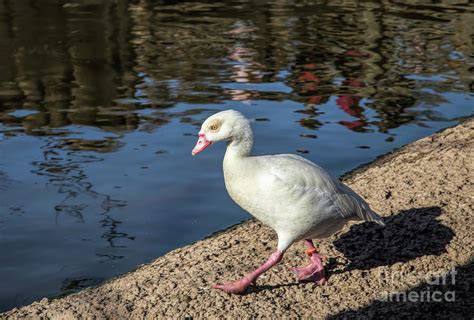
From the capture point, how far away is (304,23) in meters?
12.7

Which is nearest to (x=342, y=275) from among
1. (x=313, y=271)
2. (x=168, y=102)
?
(x=313, y=271)

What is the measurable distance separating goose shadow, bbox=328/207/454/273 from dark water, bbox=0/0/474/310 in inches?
52.4

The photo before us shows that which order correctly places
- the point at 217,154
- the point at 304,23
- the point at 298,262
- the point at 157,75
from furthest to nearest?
the point at 304,23
the point at 157,75
the point at 217,154
the point at 298,262

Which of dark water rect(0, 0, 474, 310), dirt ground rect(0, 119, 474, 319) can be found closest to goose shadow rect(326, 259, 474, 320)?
dirt ground rect(0, 119, 474, 319)

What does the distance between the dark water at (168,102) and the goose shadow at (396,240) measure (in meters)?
1.33

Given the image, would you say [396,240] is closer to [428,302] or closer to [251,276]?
[428,302]

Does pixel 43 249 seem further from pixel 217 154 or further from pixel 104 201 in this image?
pixel 217 154

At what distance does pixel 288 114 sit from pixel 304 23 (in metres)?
4.64

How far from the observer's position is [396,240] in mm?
5023

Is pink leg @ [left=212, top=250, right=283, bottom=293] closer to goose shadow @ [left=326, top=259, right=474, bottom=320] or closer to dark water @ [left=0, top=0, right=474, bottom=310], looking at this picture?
goose shadow @ [left=326, top=259, right=474, bottom=320]

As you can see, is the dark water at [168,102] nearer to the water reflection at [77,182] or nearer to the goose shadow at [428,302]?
the water reflection at [77,182]

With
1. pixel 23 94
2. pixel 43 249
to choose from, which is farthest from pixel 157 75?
pixel 43 249

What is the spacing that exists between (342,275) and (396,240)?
1.70 feet

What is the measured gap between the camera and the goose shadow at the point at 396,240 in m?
4.83
